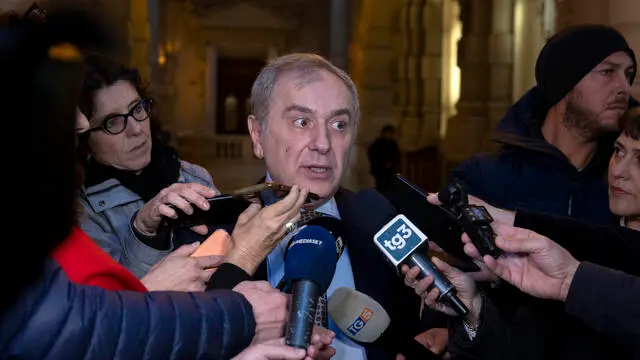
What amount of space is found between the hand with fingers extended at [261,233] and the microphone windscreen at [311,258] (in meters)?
0.23

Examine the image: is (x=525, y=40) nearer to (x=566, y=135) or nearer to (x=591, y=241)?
(x=566, y=135)

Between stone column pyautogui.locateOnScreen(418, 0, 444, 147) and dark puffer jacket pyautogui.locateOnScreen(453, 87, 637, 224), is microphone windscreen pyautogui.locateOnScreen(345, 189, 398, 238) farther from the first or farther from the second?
stone column pyautogui.locateOnScreen(418, 0, 444, 147)

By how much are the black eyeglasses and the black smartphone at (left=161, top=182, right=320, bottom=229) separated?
66 cm

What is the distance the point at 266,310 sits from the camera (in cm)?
163

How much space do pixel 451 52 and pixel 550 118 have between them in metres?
13.5

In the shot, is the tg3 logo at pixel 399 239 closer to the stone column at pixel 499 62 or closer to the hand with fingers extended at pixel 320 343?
the hand with fingers extended at pixel 320 343

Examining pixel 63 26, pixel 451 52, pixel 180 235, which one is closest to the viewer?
pixel 63 26

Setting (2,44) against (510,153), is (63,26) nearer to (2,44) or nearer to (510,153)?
(2,44)

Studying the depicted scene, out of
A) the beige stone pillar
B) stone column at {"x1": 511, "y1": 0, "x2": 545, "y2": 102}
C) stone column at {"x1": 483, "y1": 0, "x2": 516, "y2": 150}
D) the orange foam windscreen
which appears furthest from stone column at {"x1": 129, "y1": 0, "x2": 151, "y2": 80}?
the orange foam windscreen

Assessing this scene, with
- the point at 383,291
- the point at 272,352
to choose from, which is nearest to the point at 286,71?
the point at 383,291

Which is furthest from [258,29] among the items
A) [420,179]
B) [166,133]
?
[166,133]

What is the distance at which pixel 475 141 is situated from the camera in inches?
508

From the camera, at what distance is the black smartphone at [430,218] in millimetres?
2078

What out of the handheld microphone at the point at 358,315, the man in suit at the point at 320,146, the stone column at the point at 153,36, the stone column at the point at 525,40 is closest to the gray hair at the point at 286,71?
the man in suit at the point at 320,146
